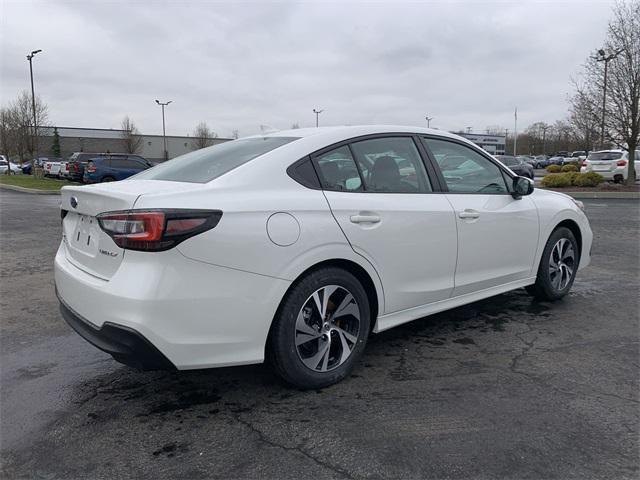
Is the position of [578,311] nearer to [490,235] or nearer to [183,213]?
[490,235]

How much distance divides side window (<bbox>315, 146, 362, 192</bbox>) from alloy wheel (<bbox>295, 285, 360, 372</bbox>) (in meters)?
0.65

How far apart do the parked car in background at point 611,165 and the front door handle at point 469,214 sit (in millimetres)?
21357

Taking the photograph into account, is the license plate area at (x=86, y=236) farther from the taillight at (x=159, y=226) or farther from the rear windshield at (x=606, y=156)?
the rear windshield at (x=606, y=156)

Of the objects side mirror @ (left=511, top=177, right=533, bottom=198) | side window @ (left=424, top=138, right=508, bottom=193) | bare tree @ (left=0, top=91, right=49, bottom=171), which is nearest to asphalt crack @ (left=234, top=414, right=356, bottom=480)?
side window @ (left=424, top=138, right=508, bottom=193)

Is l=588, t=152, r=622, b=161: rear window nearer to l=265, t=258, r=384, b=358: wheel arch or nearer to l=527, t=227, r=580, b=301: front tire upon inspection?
l=527, t=227, r=580, b=301: front tire

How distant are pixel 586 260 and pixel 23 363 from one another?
5.17m

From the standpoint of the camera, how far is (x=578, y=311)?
4.79 meters

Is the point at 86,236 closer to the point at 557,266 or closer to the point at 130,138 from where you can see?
the point at 557,266

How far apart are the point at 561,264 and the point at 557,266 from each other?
67mm

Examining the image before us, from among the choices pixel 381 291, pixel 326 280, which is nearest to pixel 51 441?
pixel 326 280

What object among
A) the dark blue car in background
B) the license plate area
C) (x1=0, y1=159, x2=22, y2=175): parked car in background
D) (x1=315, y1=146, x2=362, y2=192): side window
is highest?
(x1=0, y1=159, x2=22, y2=175): parked car in background

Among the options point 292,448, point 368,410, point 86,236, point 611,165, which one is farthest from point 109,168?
point 292,448

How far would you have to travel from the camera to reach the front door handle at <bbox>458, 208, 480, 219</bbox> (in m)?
3.87

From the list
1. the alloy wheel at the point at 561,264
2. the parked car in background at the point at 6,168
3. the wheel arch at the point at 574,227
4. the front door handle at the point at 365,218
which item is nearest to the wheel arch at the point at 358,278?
the front door handle at the point at 365,218
